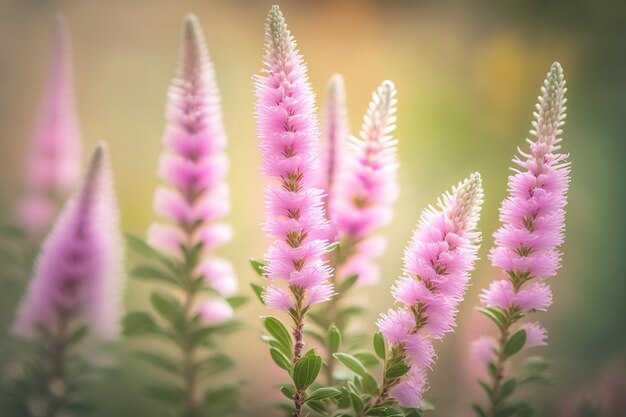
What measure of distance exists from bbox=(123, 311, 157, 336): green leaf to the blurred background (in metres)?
0.39

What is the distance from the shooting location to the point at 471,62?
1.30 m

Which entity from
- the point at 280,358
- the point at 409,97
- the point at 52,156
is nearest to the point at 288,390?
the point at 280,358

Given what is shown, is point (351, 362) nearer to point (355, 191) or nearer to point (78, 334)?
point (355, 191)

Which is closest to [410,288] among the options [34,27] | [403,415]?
[403,415]

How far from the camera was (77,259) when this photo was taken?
0.71 meters

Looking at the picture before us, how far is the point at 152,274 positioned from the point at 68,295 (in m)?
0.10

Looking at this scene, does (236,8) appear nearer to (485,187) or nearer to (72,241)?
(485,187)

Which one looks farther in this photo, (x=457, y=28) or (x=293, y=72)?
(x=457, y=28)

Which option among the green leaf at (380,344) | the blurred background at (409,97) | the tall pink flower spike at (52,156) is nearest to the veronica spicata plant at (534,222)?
the green leaf at (380,344)

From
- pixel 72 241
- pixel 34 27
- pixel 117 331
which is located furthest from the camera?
pixel 34 27

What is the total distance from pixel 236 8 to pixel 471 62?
0.51 metres

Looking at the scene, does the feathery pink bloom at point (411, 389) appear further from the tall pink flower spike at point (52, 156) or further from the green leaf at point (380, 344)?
the tall pink flower spike at point (52, 156)

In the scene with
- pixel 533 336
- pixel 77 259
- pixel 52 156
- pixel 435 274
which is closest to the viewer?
pixel 435 274

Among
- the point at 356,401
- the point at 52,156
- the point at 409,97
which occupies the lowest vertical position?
the point at 356,401
